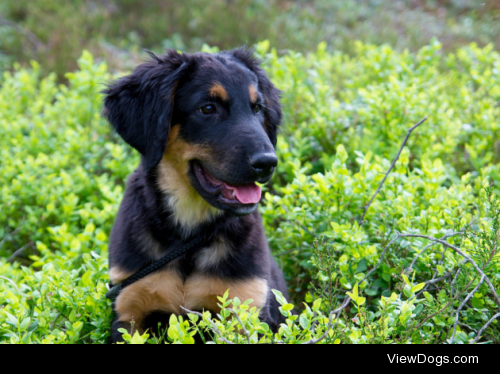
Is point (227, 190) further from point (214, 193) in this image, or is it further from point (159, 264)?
point (159, 264)

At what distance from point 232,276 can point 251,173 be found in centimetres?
62

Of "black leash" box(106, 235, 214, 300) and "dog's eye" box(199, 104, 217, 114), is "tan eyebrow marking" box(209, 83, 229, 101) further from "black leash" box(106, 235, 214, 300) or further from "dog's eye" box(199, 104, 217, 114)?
"black leash" box(106, 235, 214, 300)

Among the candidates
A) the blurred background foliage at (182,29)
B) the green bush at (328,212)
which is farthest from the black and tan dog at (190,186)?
the blurred background foliage at (182,29)

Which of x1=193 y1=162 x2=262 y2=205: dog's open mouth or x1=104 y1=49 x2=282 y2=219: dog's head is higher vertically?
x1=104 y1=49 x2=282 y2=219: dog's head

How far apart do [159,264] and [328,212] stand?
4.71 feet

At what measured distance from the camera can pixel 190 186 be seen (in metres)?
3.06

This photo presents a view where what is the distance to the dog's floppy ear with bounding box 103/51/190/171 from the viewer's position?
9.57 ft

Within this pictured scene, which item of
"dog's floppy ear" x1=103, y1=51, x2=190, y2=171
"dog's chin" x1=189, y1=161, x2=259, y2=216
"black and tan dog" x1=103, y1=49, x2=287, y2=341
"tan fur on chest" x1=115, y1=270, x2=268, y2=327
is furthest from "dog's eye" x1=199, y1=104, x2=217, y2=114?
"tan fur on chest" x1=115, y1=270, x2=268, y2=327

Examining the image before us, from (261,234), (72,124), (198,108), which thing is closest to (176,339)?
(261,234)

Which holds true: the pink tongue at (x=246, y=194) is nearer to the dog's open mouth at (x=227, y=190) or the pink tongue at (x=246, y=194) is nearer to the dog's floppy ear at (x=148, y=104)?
the dog's open mouth at (x=227, y=190)

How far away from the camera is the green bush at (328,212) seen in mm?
2674

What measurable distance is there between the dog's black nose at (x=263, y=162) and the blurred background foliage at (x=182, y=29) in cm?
679
